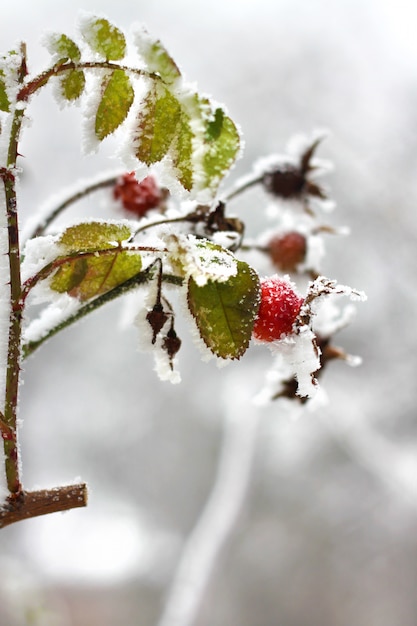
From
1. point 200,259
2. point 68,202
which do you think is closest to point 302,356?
point 200,259

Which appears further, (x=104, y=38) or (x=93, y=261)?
(x=93, y=261)

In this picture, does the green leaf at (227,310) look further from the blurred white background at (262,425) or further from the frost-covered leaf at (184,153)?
the blurred white background at (262,425)

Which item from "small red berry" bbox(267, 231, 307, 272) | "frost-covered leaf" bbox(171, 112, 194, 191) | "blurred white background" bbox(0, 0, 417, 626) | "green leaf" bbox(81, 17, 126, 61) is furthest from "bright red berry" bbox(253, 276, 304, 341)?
"blurred white background" bbox(0, 0, 417, 626)

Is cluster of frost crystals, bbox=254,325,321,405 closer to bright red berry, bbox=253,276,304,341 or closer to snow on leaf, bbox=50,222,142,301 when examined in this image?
bright red berry, bbox=253,276,304,341

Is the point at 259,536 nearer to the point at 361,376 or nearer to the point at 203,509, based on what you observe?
the point at 203,509

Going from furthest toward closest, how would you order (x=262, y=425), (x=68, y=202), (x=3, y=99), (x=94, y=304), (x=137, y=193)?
1. (x=262, y=425)
2. (x=137, y=193)
3. (x=68, y=202)
4. (x=94, y=304)
5. (x=3, y=99)

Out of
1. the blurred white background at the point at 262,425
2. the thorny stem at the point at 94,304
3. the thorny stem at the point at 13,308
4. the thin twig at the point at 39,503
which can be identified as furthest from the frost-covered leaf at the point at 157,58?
the blurred white background at the point at 262,425

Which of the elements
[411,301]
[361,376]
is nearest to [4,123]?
[411,301]

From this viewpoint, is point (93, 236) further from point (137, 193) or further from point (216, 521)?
point (216, 521)
